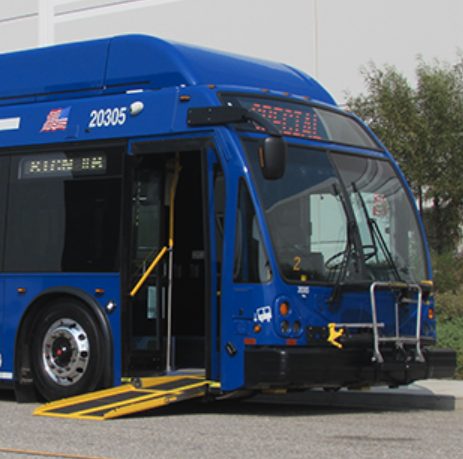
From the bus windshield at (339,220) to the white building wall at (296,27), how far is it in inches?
640

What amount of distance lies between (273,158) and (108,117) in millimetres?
2234

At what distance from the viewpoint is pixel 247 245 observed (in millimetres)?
11672

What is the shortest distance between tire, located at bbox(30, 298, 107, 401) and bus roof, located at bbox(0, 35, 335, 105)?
2412 millimetres

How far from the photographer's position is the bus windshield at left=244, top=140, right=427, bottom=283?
1180 centimetres

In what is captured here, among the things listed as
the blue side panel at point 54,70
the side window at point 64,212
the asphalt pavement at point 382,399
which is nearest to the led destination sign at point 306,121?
the side window at point 64,212

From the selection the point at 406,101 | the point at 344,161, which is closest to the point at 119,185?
the point at 344,161

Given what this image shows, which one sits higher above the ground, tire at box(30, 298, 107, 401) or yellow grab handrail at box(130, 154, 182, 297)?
yellow grab handrail at box(130, 154, 182, 297)

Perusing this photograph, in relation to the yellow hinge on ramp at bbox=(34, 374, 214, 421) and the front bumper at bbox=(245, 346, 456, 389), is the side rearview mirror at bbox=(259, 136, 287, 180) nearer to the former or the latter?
the front bumper at bbox=(245, 346, 456, 389)

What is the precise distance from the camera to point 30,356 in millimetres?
13148

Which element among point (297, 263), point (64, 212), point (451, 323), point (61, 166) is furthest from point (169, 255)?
point (451, 323)

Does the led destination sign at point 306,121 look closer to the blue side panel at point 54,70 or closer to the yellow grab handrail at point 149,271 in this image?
the yellow grab handrail at point 149,271

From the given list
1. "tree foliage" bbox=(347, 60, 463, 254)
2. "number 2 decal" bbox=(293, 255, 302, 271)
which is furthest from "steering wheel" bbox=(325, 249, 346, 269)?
"tree foliage" bbox=(347, 60, 463, 254)

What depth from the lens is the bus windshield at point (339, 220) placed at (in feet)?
38.7

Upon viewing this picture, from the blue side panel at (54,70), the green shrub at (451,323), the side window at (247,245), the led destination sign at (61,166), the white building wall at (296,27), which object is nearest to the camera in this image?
the side window at (247,245)
